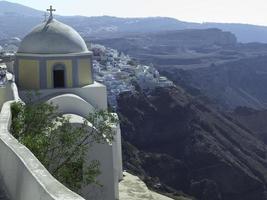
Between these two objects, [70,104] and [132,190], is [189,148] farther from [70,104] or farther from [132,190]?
[70,104]

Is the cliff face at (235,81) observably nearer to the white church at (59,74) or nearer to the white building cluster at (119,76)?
the white building cluster at (119,76)

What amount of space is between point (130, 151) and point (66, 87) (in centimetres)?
2875

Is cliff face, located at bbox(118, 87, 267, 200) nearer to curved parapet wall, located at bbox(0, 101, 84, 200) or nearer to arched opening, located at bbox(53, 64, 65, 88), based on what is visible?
arched opening, located at bbox(53, 64, 65, 88)

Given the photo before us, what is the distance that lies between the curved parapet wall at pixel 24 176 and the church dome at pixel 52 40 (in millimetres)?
7854

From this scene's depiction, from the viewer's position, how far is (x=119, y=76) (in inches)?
2391

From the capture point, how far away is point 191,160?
153 ft

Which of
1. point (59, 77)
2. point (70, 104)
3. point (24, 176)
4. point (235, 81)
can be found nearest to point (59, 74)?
point (59, 77)

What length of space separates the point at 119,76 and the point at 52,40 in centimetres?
4487

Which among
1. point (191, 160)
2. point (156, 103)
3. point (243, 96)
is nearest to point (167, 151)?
point (191, 160)

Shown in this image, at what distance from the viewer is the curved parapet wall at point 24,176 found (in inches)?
183

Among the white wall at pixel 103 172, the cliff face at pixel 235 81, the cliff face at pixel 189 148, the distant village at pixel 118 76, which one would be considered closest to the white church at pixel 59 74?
the white wall at pixel 103 172

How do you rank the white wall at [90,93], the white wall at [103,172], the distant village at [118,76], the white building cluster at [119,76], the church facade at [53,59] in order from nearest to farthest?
the white wall at [103,172] < the white wall at [90,93] < the church facade at [53,59] < the distant village at [118,76] < the white building cluster at [119,76]

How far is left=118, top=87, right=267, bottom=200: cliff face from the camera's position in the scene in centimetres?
4362

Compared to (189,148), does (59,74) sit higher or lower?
higher
